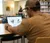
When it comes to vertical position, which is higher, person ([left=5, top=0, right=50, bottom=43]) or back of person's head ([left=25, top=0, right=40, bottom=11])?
back of person's head ([left=25, top=0, right=40, bottom=11])

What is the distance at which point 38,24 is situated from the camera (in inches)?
72.4

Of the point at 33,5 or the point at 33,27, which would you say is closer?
the point at 33,27

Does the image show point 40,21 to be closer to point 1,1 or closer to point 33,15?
point 33,15

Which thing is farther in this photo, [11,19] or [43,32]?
[11,19]

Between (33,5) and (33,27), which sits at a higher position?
(33,5)

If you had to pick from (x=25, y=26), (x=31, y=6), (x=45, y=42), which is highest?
(x=31, y=6)

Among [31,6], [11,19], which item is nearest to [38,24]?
[31,6]

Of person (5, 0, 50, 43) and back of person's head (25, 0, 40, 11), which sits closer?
person (5, 0, 50, 43)

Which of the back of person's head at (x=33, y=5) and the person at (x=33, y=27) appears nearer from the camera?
the person at (x=33, y=27)

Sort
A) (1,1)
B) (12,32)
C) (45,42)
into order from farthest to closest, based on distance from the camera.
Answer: (1,1) → (12,32) → (45,42)

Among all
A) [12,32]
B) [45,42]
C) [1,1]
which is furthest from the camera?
[1,1]

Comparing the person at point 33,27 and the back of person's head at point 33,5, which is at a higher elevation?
the back of person's head at point 33,5

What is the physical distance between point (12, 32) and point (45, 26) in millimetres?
460

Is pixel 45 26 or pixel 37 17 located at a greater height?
pixel 37 17
